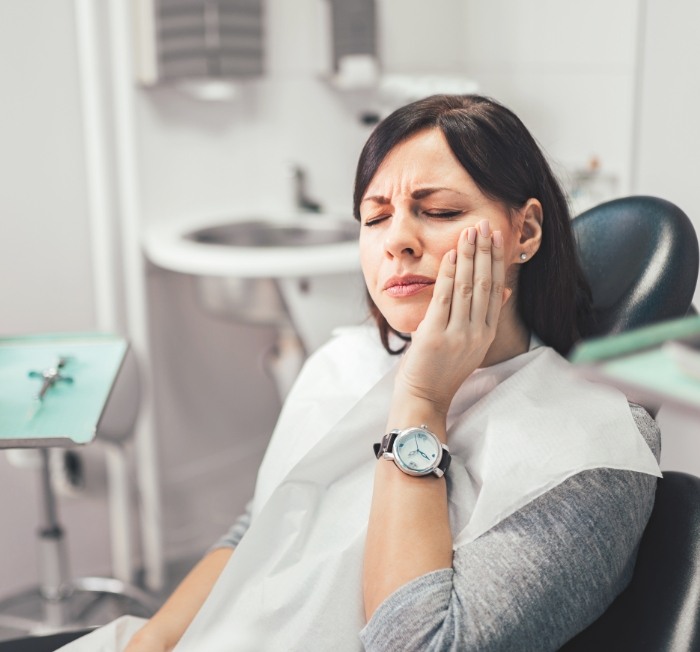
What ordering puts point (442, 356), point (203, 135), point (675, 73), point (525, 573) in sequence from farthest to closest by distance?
point (203, 135) → point (675, 73) → point (442, 356) → point (525, 573)

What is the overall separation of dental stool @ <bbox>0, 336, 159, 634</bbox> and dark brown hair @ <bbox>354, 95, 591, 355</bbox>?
2.40 ft

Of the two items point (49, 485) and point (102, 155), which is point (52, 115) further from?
point (49, 485)

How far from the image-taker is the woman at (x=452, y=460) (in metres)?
0.96

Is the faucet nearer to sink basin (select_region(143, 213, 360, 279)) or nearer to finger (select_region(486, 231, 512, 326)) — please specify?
sink basin (select_region(143, 213, 360, 279))

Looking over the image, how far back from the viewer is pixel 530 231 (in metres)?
1.18

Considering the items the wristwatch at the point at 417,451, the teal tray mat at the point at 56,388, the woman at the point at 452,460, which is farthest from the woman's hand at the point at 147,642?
the wristwatch at the point at 417,451

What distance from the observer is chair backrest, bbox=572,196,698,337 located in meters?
1.21

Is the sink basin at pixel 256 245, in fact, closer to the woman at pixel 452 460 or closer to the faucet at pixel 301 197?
the faucet at pixel 301 197

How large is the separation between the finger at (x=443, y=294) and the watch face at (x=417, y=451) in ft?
0.43

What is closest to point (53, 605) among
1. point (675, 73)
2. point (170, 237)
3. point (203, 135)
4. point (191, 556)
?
point (191, 556)

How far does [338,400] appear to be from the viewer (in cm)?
135

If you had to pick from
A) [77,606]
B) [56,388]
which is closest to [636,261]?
[56,388]

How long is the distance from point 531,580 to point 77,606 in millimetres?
1676

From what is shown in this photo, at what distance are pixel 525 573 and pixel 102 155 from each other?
167cm
